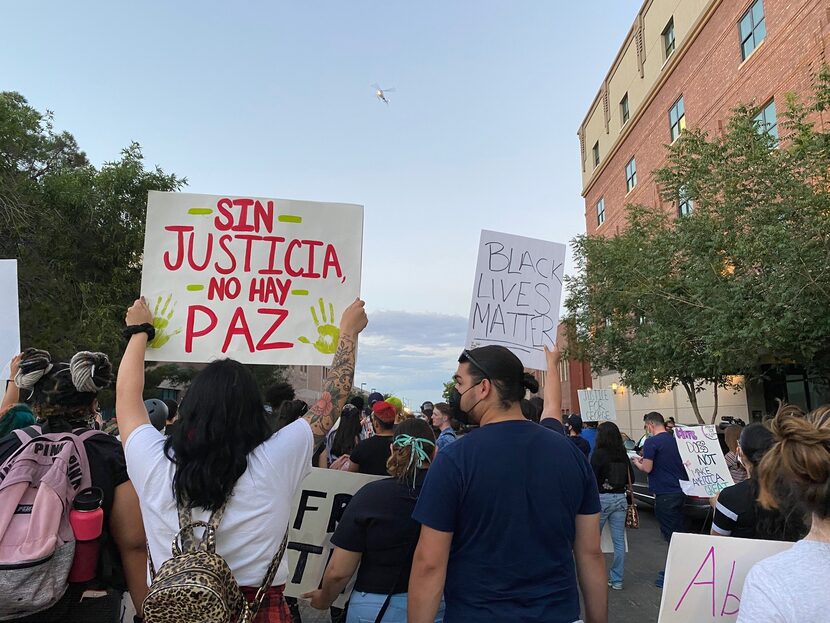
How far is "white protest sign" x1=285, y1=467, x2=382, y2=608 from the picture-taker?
345 cm

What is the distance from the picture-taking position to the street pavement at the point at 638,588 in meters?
5.82

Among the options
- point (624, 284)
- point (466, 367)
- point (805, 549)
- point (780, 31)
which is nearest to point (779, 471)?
point (805, 549)

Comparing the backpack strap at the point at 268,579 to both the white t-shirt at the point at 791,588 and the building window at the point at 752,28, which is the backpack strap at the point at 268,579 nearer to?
the white t-shirt at the point at 791,588

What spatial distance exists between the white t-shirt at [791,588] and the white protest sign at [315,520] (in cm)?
226

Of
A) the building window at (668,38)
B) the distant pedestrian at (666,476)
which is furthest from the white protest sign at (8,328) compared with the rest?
the building window at (668,38)

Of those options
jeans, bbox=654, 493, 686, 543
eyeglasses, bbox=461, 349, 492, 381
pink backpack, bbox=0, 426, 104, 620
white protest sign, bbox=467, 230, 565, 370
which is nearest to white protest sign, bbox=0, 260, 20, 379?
pink backpack, bbox=0, 426, 104, 620

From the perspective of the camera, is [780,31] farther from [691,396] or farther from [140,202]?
[140,202]

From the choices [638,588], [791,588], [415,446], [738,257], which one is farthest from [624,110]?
[791,588]

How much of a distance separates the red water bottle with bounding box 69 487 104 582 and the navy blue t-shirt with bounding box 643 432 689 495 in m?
6.63

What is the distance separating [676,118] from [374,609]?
27462 millimetres

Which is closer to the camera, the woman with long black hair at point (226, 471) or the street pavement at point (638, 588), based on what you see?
the woman with long black hair at point (226, 471)

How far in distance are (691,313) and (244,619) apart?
1447 centimetres

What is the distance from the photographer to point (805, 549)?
174 cm

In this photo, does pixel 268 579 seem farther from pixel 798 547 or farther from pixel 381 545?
pixel 798 547
